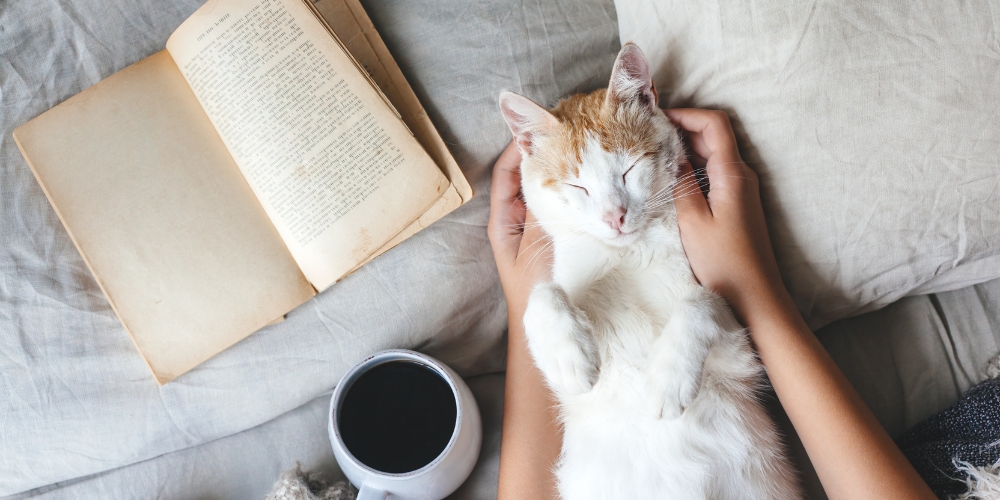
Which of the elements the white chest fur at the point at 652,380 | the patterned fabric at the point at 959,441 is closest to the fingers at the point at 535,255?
the white chest fur at the point at 652,380

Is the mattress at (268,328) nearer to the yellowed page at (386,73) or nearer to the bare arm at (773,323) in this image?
the yellowed page at (386,73)

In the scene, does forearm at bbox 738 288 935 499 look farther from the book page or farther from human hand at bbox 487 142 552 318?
the book page

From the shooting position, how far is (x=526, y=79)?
1058 mm

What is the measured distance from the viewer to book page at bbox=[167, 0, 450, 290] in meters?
0.98

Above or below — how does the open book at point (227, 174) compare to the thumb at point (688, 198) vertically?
above

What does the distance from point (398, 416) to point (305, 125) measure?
55 centimetres

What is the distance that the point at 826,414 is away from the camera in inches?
→ 33.2

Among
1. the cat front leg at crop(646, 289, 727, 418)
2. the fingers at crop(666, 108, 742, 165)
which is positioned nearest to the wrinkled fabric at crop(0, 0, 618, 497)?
the fingers at crop(666, 108, 742, 165)

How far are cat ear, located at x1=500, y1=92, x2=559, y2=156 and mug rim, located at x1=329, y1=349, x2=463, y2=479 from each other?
426mm

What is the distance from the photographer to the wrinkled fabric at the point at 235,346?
1000 millimetres

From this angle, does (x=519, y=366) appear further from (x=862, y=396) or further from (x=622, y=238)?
(x=862, y=396)

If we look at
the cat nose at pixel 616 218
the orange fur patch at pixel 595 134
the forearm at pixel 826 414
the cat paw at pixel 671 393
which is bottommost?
the forearm at pixel 826 414

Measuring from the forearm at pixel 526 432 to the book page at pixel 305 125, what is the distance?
35 centimetres

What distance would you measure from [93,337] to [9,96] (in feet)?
1.54
